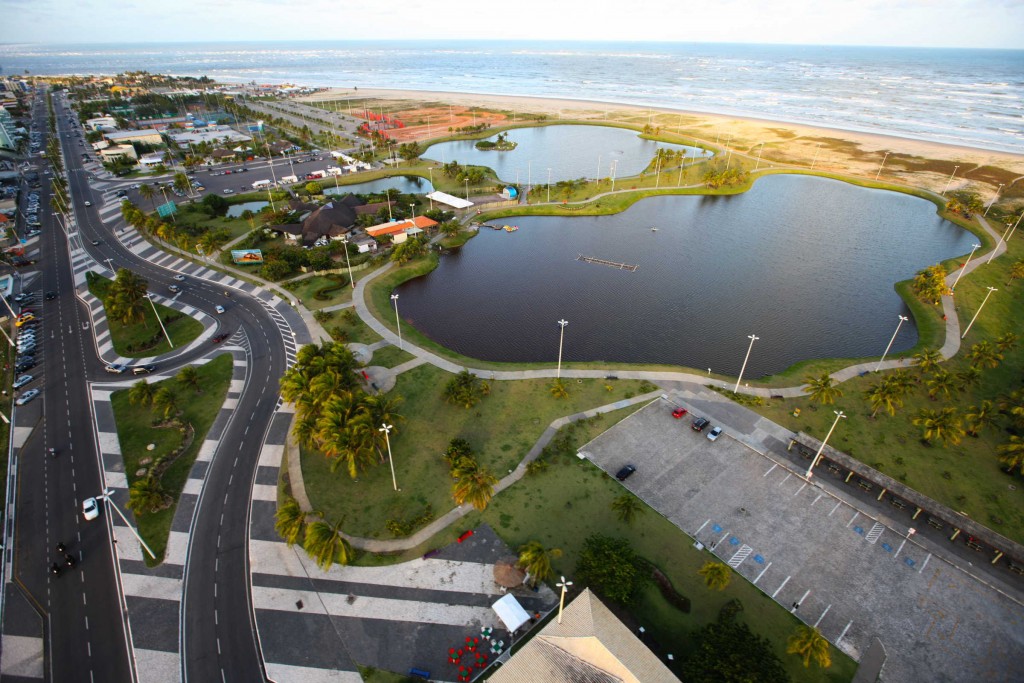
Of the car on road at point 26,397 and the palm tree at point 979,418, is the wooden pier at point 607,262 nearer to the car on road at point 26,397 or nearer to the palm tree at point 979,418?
the palm tree at point 979,418

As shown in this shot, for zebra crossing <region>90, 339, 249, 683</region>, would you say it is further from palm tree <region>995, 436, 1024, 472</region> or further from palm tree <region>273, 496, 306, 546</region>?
palm tree <region>995, 436, 1024, 472</region>

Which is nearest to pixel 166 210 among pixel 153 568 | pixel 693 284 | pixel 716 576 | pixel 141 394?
pixel 141 394

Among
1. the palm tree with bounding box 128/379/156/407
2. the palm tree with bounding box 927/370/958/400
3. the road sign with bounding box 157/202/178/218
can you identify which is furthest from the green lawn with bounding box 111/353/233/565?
the palm tree with bounding box 927/370/958/400

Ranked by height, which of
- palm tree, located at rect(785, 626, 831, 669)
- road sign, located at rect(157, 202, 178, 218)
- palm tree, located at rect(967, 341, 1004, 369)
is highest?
road sign, located at rect(157, 202, 178, 218)

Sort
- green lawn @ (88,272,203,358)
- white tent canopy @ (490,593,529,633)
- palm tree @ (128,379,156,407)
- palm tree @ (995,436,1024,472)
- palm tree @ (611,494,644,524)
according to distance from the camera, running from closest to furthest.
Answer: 1. white tent canopy @ (490,593,529,633)
2. palm tree @ (611,494,644,524)
3. palm tree @ (995,436,1024,472)
4. palm tree @ (128,379,156,407)
5. green lawn @ (88,272,203,358)

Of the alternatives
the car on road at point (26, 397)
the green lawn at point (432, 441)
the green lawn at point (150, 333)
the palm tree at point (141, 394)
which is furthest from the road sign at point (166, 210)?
the green lawn at point (432, 441)

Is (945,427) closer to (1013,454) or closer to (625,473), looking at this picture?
(1013,454)
